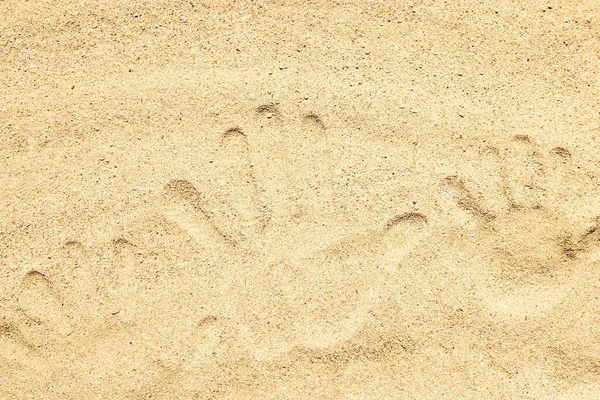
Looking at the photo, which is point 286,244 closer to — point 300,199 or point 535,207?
point 300,199

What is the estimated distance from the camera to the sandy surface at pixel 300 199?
5.26ft

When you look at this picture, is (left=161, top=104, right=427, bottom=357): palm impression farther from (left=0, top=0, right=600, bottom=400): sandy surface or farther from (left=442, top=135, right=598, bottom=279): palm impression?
(left=442, top=135, right=598, bottom=279): palm impression

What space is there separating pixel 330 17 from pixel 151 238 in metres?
0.88

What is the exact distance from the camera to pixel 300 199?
1632 mm

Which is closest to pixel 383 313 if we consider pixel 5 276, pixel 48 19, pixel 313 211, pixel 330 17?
pixel 313 211

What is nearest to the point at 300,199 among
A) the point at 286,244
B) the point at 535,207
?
the point at 286,244

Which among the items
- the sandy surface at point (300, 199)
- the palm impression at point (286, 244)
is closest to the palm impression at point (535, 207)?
the sandy surface at point (300, 199)

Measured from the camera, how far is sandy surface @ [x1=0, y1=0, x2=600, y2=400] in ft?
5.26

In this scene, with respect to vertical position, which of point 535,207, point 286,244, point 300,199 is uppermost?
point 300,199

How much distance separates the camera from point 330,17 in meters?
1.63

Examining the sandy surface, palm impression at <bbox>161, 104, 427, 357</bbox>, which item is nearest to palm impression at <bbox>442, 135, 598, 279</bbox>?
the sandy surface

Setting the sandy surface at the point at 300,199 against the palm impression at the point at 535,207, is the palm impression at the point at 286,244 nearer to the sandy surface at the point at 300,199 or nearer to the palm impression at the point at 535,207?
the sandy surface at the point at 300,199

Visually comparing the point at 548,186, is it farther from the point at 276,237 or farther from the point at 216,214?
the point at 216,214

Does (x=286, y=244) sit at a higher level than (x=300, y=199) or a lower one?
lower
